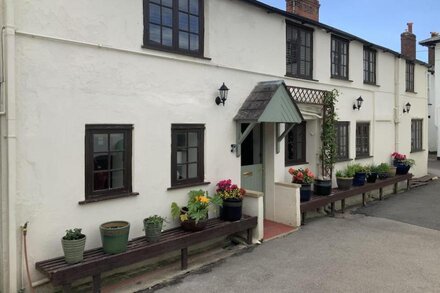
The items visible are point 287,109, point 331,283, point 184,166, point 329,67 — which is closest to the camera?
point 331,283

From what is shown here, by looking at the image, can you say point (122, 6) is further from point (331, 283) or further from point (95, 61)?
point (331, 283)

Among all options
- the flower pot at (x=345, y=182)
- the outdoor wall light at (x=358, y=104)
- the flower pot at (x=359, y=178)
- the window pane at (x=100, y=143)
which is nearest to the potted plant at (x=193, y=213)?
the window pane at (x=100, y=143)

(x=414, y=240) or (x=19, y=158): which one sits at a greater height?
(x=19, y=158)

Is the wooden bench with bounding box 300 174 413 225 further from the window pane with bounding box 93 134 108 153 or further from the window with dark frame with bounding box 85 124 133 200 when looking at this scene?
the window pane with bounding box 93 134 108 153

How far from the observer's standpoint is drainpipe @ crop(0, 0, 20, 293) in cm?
514

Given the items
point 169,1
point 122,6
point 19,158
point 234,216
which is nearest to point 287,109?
point 234,216

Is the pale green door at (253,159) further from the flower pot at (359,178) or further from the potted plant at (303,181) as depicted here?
the flower pot at (359,178)

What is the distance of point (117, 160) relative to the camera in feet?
21.6

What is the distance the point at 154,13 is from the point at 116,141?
2.54 m

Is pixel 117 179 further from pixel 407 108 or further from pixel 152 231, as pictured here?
pixel 407 108

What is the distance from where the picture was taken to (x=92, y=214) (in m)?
6.14

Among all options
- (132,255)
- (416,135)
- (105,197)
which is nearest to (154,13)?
(105,197)

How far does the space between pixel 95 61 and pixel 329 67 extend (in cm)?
803

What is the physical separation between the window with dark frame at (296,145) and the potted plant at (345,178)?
1.29 metres
